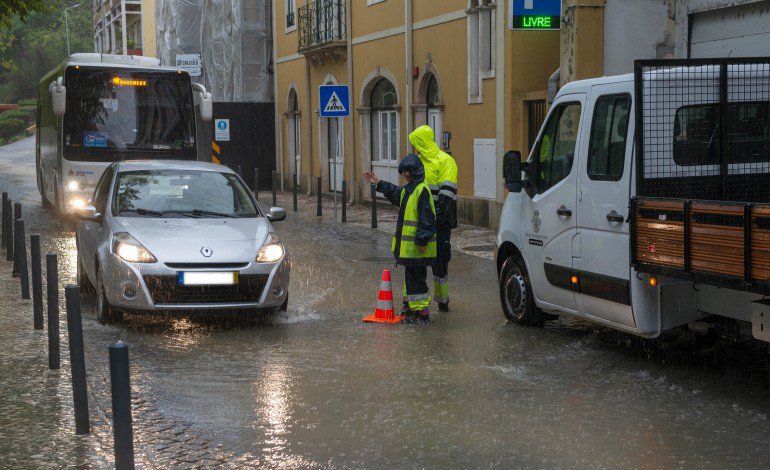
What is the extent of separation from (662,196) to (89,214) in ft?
18.0

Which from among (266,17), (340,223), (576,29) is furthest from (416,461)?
(266,17)

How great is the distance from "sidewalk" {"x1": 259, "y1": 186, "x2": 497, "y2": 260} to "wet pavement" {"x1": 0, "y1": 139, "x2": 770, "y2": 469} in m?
5.71

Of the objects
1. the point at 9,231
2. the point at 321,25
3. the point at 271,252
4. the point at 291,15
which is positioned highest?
the point at 291,15

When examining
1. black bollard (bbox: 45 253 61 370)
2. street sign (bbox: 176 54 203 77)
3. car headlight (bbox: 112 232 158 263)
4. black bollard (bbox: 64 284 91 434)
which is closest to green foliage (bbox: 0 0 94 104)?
street sign (bbox: 176 54 203 77)

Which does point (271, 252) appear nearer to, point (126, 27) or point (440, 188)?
point (440, 188)

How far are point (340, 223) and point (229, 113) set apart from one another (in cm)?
1443

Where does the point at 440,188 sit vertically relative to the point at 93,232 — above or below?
above

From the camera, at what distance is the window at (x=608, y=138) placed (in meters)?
8.05

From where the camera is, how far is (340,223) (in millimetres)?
21703

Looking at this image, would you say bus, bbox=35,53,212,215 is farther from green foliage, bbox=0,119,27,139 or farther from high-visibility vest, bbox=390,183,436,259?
green foliage, bbox=0,119,27,139

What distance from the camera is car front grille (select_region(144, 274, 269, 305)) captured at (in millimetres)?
9398

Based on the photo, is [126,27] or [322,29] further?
[126,27]

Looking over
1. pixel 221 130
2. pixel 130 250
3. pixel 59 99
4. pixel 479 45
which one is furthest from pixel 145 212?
pixel 221 130

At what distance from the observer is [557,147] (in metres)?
9.10
